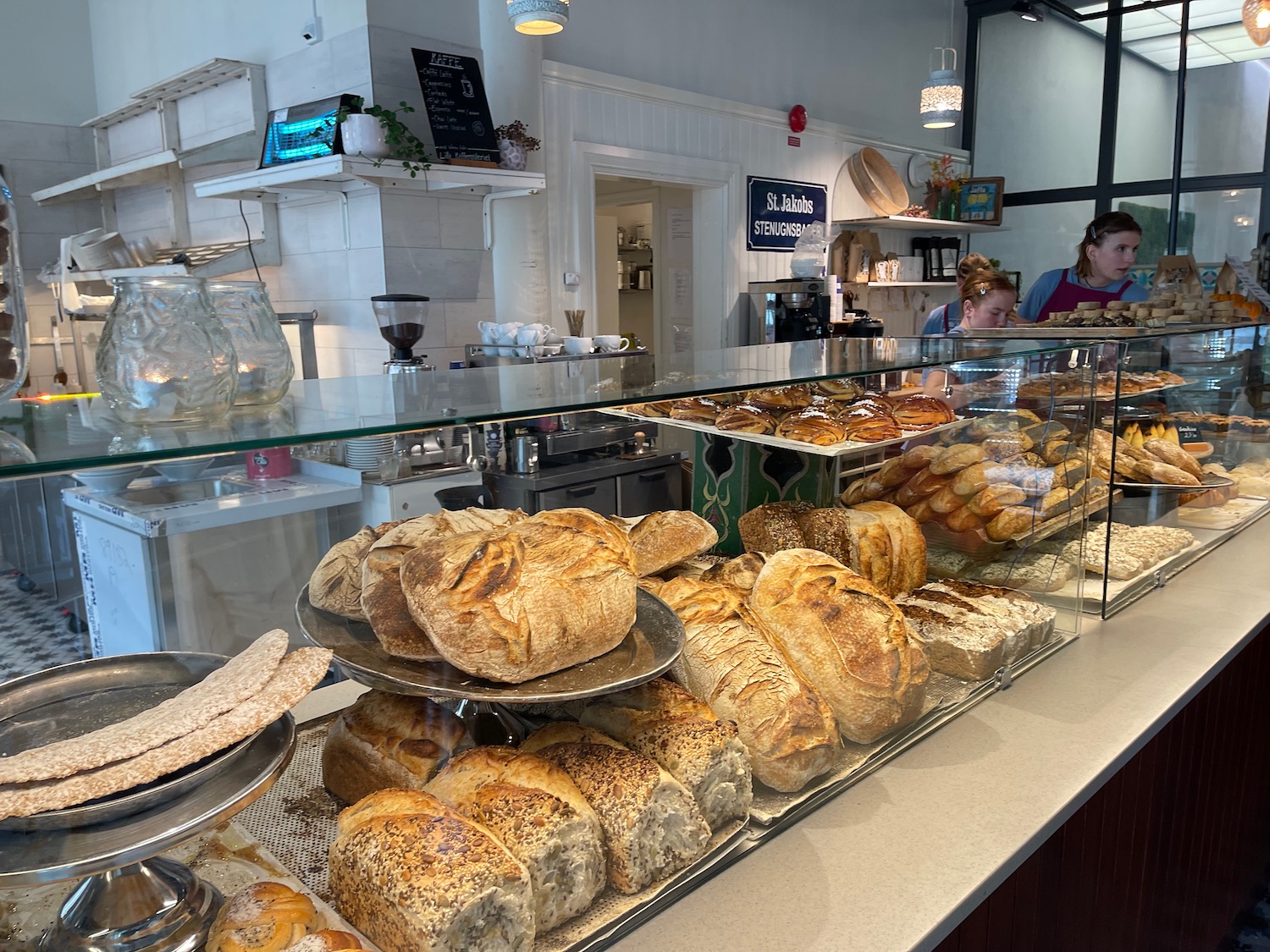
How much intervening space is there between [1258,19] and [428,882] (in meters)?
4.98

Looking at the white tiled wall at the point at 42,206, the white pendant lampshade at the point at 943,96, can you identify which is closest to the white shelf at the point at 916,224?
the white pendant lampshade at the point at 943,96

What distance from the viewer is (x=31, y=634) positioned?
2.26ft

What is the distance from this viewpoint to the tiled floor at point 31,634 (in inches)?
25.9

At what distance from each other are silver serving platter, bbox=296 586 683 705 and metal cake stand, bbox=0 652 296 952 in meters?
0.10

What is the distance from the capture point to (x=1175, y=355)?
87.9 inches

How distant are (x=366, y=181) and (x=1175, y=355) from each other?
3418 millimetres

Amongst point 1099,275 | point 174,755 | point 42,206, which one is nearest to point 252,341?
point 174,755

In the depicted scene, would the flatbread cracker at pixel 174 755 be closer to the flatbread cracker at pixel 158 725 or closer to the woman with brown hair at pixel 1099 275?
the flatbread cracker at pixel 158 725

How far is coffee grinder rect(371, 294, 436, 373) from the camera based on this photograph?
3.60m

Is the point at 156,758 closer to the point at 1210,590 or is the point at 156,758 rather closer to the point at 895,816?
the point at 895,816

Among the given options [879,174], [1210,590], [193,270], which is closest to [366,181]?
[193,270]

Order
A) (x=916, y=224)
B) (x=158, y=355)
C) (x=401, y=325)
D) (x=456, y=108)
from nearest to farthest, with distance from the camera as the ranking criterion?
(x=158, y=355) < (x=401, y=325) < (x=456, y=108) < (x=916, y=224)

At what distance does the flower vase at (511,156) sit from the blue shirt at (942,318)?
2157 mm

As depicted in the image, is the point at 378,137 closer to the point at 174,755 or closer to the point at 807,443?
the point at 807,443
